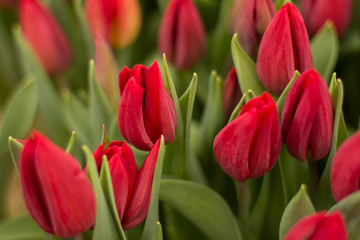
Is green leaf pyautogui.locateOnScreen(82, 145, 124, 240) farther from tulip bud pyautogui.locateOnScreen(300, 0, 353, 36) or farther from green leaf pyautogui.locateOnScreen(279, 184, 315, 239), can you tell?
tulip bud pyautogui.locateOnScreen(300, 0, 353, 36)

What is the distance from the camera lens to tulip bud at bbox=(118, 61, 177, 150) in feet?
1.14

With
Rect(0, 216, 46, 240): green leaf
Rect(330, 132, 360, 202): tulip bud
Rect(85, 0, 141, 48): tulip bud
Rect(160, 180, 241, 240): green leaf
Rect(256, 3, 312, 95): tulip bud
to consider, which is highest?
Rect(85, 0, 141, 48): tulip bud

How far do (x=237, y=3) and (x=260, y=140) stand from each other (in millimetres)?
175

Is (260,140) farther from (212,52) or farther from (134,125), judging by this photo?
(212,52)

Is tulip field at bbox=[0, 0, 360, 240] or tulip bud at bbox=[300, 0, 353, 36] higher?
tulip bud at bbox=[300, 0, 353, 36]

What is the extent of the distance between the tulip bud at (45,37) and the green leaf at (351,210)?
1.09ft

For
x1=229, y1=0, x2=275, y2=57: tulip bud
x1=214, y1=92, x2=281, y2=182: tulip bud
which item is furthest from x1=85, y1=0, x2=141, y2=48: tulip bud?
x1=214, y1=92, x2=281, y2=182: tulip bud

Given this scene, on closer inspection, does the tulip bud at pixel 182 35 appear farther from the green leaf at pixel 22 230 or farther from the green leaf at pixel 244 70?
the green leaf at pixel 22 230

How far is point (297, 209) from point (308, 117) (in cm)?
6

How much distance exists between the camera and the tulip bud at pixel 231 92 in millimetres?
424

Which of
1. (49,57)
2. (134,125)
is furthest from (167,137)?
(49,57)

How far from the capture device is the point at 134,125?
1.16 ft

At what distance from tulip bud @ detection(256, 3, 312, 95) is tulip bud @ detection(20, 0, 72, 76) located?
0.25 m

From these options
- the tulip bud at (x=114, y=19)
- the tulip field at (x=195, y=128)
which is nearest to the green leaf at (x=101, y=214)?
the tulip field at (x=195, y=128)
